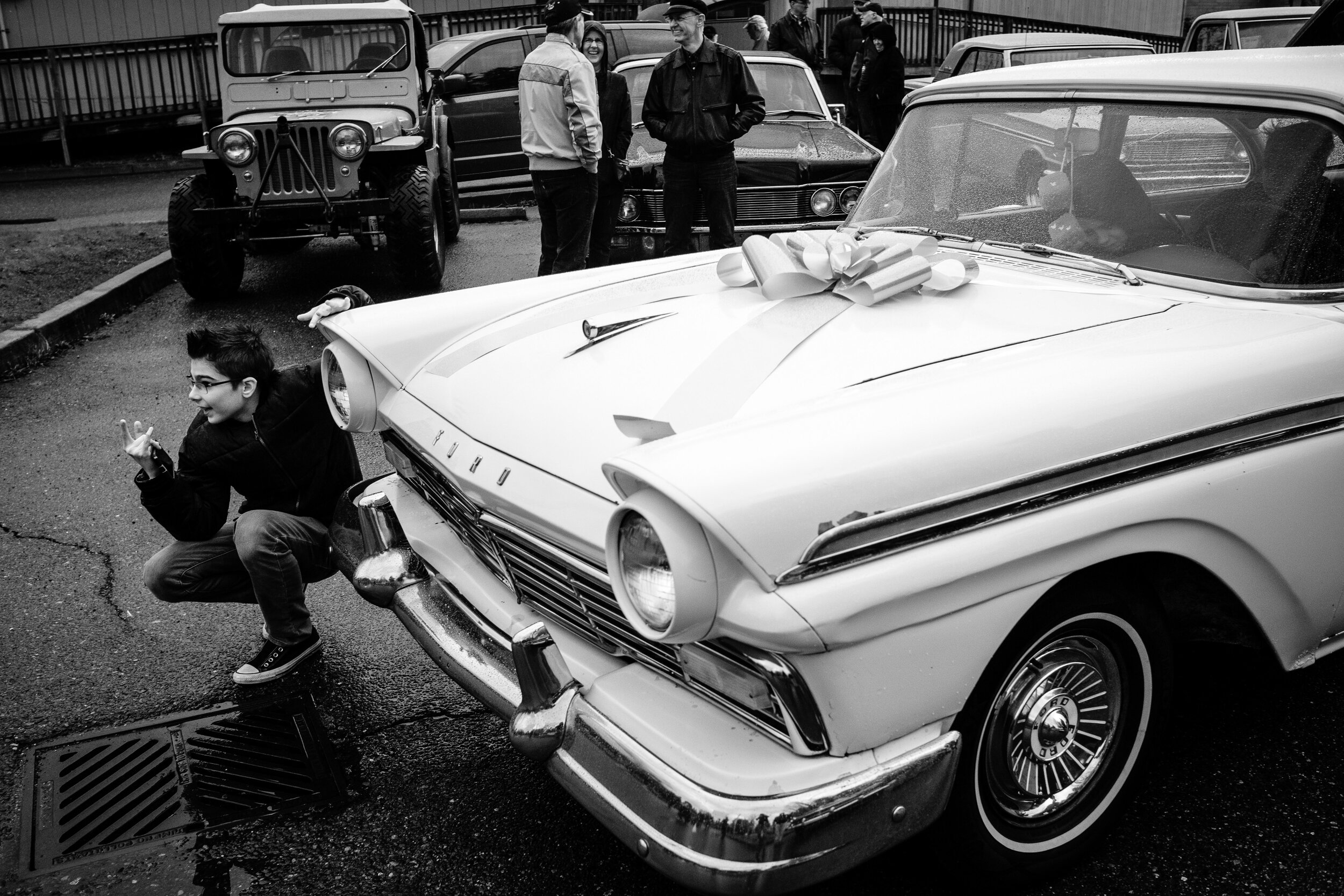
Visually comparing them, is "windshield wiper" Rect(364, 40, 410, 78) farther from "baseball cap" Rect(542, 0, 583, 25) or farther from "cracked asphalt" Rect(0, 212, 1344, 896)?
"cracked asphalt" Rect(0, 212, 1344, 896)

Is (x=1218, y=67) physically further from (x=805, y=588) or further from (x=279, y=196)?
(x=279, y=196)

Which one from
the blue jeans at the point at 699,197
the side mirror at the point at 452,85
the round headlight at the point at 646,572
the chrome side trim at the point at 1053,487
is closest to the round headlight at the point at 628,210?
the blue jeans at the point at 699,197

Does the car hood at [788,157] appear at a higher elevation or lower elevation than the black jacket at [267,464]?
higher

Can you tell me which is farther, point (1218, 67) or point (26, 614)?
point (26, 614)

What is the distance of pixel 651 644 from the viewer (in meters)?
2.13

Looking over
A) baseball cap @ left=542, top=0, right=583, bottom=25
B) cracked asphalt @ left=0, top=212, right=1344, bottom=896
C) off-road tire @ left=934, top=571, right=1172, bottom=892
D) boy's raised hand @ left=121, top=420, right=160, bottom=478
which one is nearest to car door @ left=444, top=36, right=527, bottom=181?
baseball cap @ left=542, top=0, right=583, bottom=25

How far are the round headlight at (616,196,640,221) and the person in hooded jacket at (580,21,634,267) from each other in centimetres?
3

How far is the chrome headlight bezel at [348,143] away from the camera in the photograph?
25.6 feet

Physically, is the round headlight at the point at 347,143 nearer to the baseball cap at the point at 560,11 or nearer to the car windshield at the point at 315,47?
the car windshield at the point at 315,47

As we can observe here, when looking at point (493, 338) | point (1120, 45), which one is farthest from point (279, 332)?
point (1120, 45)

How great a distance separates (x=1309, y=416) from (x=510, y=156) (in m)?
10.1

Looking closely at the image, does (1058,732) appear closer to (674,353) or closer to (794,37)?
(674,353)

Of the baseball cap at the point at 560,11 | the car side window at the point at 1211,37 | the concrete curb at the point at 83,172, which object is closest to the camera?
the baseball cap at the point at 560,11

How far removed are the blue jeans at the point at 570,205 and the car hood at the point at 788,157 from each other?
2.46 feet
